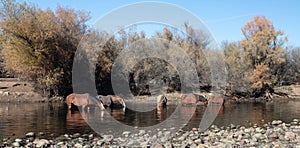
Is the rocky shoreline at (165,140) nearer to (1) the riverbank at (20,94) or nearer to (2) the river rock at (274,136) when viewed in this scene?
(2) the river rock at (274,136)

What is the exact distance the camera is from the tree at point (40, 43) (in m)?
33.0

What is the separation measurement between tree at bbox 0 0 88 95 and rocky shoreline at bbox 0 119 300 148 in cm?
2071

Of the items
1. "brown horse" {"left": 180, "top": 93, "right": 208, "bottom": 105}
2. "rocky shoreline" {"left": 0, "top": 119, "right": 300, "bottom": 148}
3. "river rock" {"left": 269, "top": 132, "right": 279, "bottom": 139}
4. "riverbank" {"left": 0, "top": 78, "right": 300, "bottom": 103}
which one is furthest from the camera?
"riverbank" {"left": 0, "top": 78, "right": 300, "bottom": 103}

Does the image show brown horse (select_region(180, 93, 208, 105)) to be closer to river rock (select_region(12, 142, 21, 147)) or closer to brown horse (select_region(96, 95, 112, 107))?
brown horse (select_region(96, 95, 112, 107))

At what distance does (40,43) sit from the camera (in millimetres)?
33969

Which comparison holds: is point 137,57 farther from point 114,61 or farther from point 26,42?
point 26,42

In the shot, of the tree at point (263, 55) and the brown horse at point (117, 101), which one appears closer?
the brown horse at point (117, 101)

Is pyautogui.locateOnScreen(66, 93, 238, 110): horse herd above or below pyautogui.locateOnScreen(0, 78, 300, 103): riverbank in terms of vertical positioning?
below

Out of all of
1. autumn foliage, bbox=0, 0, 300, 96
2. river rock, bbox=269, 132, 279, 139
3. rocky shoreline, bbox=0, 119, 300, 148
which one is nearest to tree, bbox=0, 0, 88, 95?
autumn foliage, bbox=0, 0, 300, 96

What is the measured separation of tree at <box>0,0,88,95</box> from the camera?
108 ft

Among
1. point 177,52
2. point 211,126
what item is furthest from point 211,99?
point 211,126

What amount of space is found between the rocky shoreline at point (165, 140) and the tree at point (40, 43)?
20710 millimetres

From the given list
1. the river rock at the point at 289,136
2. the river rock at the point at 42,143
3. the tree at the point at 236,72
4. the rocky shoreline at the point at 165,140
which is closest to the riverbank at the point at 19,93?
the tree at the point at 236,72

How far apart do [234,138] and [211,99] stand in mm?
20223
